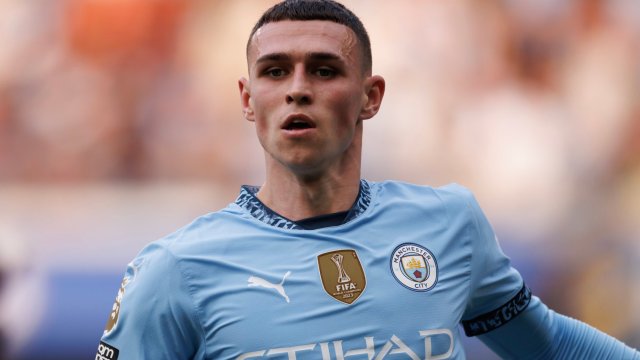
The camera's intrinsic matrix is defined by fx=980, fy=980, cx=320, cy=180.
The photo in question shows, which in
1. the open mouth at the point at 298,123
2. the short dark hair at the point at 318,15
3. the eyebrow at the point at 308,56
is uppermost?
the short dark hair at the point at 318,15

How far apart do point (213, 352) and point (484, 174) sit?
5.49 metres

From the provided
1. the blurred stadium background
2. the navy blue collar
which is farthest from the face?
the blurred stadium background

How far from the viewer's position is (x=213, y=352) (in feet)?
8.21

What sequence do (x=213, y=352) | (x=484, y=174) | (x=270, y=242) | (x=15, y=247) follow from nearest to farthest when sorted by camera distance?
(x=213, y=352), (x=270, y=242), (x=15, y=247), (x=484, y=174)

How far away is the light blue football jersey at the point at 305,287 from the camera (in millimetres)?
2502

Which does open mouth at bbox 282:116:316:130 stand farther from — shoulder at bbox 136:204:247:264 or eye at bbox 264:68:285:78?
shoulder at bbox 136:204:247:264

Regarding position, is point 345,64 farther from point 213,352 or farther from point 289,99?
point 213,352

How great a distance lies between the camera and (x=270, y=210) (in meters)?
2.79

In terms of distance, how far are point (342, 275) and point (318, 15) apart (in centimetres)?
75

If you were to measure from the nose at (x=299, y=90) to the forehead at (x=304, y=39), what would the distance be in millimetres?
82

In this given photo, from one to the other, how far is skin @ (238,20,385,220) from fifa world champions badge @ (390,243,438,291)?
224 millimetres

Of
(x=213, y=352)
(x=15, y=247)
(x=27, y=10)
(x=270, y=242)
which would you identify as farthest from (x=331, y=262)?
(x=27, y=10)

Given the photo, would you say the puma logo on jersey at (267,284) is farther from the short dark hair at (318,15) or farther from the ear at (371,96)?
the short dark hair at (318,15)

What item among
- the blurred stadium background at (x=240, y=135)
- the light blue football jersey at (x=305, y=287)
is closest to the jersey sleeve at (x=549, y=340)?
the light blue football jersey at (x=305, y=287)
